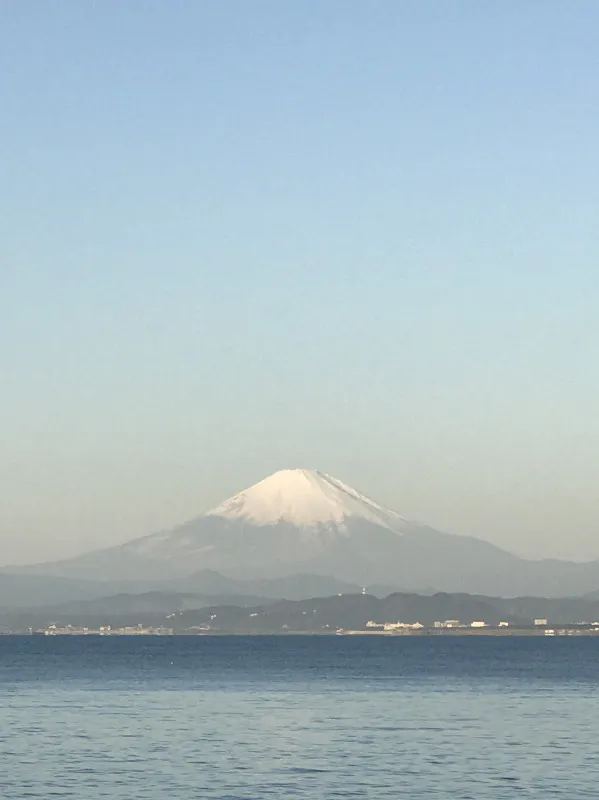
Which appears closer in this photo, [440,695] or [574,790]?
[574,790]

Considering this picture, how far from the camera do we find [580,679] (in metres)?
158

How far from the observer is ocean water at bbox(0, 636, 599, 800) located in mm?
63031

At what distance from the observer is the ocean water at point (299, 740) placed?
6303 centimetres

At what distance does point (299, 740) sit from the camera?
83188 mm

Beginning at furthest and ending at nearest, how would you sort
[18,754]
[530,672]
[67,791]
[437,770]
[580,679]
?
[530,672] < [580,679] < [18,754] < [437,770] < [67,791]

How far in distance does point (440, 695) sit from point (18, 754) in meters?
55.8

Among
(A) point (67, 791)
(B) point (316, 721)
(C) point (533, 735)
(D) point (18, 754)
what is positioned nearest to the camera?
(A) point (67, 791)

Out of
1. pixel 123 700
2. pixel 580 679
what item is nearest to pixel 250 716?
pixel 123 700

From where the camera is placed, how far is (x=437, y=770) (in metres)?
68.0

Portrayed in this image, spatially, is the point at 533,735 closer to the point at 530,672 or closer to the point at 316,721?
the point at 316,721

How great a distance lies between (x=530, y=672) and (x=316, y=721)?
290 ft

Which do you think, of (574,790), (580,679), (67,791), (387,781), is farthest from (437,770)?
(580,679)

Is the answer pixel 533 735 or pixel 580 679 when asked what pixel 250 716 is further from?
pixel 580 679

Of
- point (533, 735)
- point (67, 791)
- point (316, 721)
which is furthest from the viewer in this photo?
point (316, 721)
